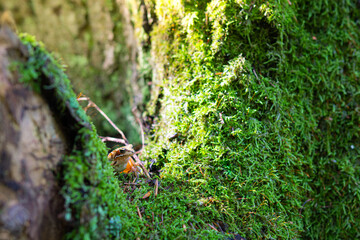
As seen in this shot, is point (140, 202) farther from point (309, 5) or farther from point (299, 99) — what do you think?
point (309, 5)

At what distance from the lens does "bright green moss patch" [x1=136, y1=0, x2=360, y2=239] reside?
168 centimetres

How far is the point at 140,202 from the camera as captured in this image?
155 centimetres

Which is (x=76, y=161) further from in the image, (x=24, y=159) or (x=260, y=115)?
(x=260, y=115)

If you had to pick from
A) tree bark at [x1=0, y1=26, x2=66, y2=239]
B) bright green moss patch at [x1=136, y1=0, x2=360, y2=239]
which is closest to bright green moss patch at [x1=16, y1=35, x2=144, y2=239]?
tree bark at [x1=0, y1=26, x2=66, y2=239]

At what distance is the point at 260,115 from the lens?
1913 mm

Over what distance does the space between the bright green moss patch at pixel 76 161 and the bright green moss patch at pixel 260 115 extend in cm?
48

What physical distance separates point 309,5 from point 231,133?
1.65 metres

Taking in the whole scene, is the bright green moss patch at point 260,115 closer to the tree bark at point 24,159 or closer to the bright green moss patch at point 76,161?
the bright green moss patch at point 76,161

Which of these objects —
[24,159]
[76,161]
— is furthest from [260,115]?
[24,159]

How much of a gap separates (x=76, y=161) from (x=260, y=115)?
1.49 metres

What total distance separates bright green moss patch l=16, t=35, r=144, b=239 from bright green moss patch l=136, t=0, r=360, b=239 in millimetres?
477

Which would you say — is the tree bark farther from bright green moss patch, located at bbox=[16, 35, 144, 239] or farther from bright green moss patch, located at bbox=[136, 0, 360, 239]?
bright green moss patch, located at bbox=[136, 0, 360, 239]

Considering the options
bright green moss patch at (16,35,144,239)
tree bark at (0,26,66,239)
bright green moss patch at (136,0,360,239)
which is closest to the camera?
tree bark at (0,26,66,239)

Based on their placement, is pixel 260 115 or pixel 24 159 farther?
pixel 260 115
